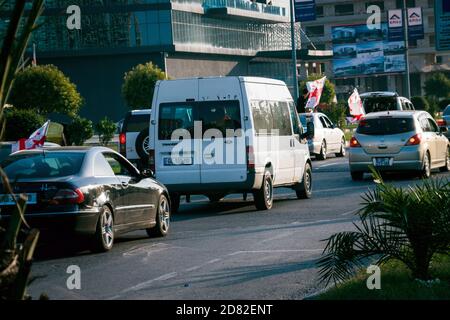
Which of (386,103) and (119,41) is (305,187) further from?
(119,41)

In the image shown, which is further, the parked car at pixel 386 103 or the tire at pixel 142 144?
the parked car at pixel 386 103

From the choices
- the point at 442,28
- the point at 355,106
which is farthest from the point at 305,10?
the point at 355,106

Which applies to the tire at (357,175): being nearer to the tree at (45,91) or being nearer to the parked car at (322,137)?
the parked car at (322,137)

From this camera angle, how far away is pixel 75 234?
13656 millimetres

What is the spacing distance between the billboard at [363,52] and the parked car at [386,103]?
56.6 meters

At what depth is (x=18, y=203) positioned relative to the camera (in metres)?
5.82

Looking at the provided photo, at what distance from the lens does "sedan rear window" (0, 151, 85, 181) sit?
46.3 feet

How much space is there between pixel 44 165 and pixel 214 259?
8.43ft

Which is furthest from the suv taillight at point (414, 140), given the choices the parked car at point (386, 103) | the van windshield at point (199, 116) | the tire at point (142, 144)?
the parked car at point (386, 103)

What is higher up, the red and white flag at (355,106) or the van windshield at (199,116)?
the van windshield at (199,116)

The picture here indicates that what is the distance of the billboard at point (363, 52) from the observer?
10881 cm
